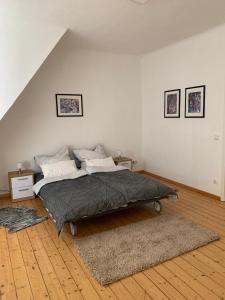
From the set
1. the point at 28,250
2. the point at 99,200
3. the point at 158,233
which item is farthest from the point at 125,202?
the point at 28,250

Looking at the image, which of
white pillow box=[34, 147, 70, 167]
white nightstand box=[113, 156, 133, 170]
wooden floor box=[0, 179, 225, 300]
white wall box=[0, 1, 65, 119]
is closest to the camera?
wooden floor box=[0, 179, 225, 300]

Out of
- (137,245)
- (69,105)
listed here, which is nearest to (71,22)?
(69,105)

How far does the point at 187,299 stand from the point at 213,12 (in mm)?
3465

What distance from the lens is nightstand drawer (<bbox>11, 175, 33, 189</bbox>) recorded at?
13.6 ft

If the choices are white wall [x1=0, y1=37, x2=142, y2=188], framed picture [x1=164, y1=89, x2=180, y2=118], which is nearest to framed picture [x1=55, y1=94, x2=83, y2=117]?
white wall [x1=0, y1=37, x2=142, y2=188]

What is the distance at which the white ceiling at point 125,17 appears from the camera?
2920 millimetres

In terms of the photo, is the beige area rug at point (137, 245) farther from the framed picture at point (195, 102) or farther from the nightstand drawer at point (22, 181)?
the framed picture at point (195, 102)

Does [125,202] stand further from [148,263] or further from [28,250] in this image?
[28,250]

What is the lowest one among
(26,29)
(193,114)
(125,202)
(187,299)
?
(187,299)

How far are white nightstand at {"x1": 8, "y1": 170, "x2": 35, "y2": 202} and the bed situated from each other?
0.53 meters

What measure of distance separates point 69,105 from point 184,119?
2348 mm

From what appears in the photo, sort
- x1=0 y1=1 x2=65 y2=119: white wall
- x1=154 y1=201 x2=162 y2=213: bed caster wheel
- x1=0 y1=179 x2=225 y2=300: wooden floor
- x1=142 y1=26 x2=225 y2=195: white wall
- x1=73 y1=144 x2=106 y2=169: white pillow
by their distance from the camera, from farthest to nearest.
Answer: x1=73 y1=144 x2=106 y2=169: white pillow
x1=142 y1=26 x2=225 y2=195: white wall
x1=154 y1=201 x2=162 y2=213: bed caster wheel
x1=0 y1=1 x2=65 y2=119: white wall
x1=0 y1=179 x2=225 y2=300: wooden floor

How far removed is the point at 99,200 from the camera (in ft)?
9.95

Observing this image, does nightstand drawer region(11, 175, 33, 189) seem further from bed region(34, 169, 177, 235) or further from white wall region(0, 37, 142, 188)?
bed region(34, 169, 177, 235)
